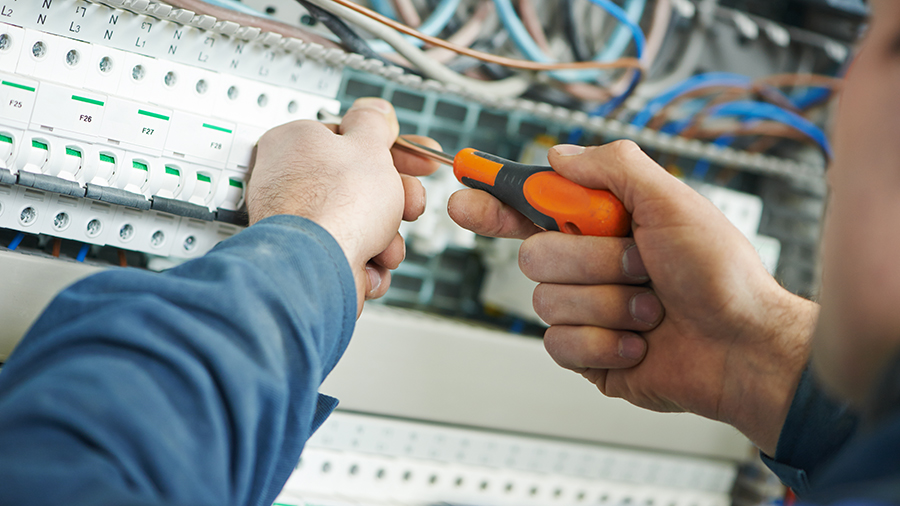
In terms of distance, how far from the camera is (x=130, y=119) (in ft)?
2.37

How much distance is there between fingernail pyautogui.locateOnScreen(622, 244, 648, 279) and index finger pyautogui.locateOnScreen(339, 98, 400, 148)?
33 cm

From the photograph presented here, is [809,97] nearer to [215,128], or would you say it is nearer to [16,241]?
[215,128]


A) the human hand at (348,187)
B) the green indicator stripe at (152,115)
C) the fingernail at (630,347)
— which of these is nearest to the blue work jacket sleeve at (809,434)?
the fingernail at (630,347)

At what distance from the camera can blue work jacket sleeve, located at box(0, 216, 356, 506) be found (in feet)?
1.21

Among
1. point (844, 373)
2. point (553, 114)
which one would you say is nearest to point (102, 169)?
point (553, 114)

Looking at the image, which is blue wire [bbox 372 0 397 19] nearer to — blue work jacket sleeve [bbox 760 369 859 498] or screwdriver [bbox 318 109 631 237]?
screwdriver [bbox 318 109 631 237]

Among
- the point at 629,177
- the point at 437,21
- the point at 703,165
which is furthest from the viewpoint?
the point at 703,165

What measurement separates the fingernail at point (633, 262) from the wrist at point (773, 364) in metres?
0.17

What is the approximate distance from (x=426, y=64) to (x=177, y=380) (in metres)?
0.60

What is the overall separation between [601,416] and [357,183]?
65 centimetres

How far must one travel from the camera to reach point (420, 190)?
30.3 inches

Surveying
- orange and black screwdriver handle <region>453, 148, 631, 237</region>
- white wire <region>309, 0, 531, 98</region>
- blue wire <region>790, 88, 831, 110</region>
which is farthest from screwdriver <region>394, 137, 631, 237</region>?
blue wire <region>790, 88, 831, 110</region>

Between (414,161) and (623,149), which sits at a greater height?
(623,149)

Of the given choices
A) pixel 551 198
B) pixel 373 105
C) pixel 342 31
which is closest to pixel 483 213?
pixel 551 198
